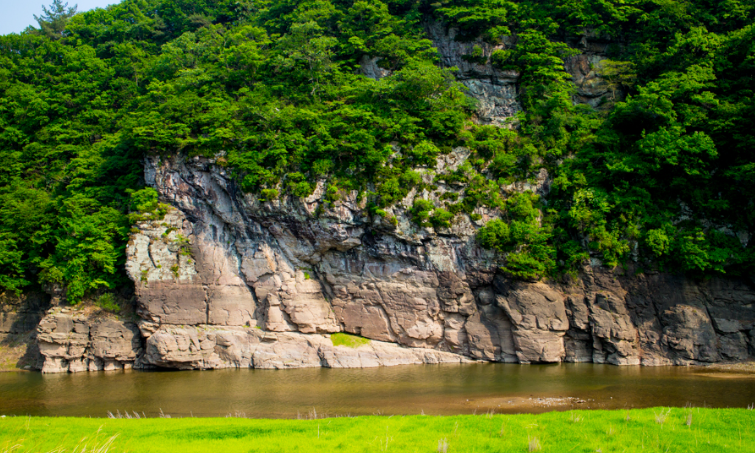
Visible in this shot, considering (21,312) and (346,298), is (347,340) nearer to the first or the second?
(346,298)

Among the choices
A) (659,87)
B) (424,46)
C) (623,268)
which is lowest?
(623,268)

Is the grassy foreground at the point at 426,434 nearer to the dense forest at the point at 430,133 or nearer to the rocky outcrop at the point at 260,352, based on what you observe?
the rocky outcrop at the point at 260,352

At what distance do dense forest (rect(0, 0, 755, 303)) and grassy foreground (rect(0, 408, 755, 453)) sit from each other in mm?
13622

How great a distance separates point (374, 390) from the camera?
62.7 feet

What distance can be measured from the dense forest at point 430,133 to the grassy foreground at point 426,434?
44.7ft

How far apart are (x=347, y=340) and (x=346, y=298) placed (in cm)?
247

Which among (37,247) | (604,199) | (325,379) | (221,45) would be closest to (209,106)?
(221,45)

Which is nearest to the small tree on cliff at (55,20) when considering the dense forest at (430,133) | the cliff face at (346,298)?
the dense forest at (430,133)

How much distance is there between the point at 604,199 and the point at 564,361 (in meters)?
9.37

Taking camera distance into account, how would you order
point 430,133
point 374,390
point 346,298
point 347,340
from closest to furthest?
→ point 374,390, point 347,340, point 346,298, point 430,133

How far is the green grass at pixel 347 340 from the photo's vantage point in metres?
25.3

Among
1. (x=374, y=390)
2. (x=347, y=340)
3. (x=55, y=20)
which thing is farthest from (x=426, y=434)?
(x=55, y=20)

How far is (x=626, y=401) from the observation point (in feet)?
53.8

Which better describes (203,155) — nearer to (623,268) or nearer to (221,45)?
(221,45)
